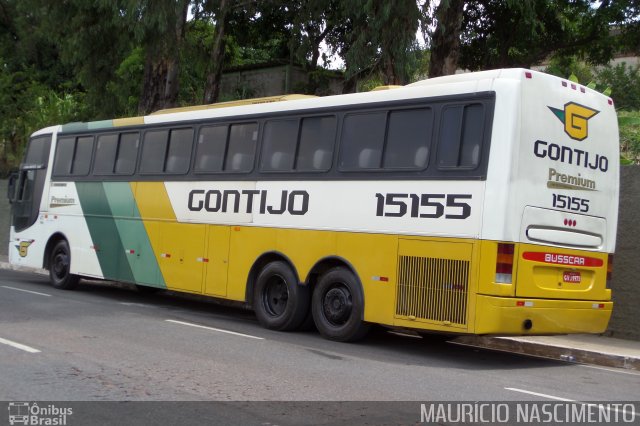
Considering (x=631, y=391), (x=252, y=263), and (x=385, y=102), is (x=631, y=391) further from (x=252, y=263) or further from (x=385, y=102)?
(x=252, y=263)

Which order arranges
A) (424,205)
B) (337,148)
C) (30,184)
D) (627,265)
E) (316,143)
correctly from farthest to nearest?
(30,184) < (627,265) < (316,143) < (337,148) < (424,205)

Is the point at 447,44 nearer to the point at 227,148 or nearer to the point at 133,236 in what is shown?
the point at 227,148

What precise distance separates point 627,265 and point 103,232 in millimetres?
9709

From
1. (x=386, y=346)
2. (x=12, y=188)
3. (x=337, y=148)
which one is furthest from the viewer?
(x=12, y=188)

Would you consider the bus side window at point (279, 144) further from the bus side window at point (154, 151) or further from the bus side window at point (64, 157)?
the bus side window at point (64, 157)

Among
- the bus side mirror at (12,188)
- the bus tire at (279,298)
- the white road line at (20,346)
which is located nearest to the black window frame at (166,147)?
the bus tire at (279,298)

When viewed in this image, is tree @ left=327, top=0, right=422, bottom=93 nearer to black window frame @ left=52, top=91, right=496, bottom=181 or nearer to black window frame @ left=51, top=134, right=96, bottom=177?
black window frame @ left=52, top=91, right=496, bottom=181

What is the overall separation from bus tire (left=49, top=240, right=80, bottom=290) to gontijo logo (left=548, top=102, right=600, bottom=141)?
1095 centimetres

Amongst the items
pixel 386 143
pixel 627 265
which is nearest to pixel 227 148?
pixel 386 143

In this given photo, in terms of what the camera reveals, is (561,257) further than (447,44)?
No

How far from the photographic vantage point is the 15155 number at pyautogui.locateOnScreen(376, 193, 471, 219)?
9609 mm

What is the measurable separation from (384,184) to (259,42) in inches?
616

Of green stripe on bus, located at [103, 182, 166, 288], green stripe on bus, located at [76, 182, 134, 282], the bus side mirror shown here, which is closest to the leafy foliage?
green stripe on bus, located at [103, 182, 166, 288]

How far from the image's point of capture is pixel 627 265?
12438mm
